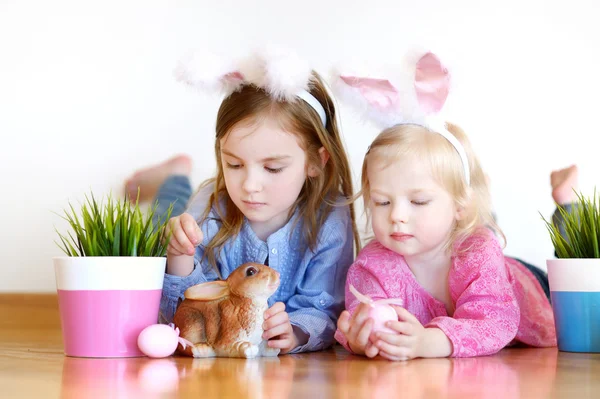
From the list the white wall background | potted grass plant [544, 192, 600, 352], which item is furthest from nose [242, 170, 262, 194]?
the white wall background

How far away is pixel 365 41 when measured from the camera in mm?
2148

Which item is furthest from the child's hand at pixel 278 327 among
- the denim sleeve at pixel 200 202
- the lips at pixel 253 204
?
the denim sleeve at pixel 200 202

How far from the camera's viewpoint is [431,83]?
139cm

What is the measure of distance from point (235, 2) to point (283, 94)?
857 mm

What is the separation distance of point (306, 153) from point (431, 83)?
0.28m

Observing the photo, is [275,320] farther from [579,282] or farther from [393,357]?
[579,282]

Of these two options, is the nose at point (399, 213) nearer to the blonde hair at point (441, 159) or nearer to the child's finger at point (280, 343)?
the blonde hair at point (441, 159)

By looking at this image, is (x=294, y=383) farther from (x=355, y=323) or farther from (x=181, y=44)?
(x=181, y=44)

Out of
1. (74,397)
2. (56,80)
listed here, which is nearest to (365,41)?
(56,80)

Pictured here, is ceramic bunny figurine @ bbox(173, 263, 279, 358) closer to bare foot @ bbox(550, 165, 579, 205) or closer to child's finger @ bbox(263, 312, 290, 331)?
child's finger @ bbox(263, 312, 290, 331)

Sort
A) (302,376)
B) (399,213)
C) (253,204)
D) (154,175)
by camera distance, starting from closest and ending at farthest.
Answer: (302,376) < (399,213) < (253,204) < (154,175)

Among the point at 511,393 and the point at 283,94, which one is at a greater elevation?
the point at 283,94

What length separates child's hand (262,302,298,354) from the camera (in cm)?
132

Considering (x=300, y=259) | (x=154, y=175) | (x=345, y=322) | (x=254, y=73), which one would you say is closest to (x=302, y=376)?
(x=345, y=322)
